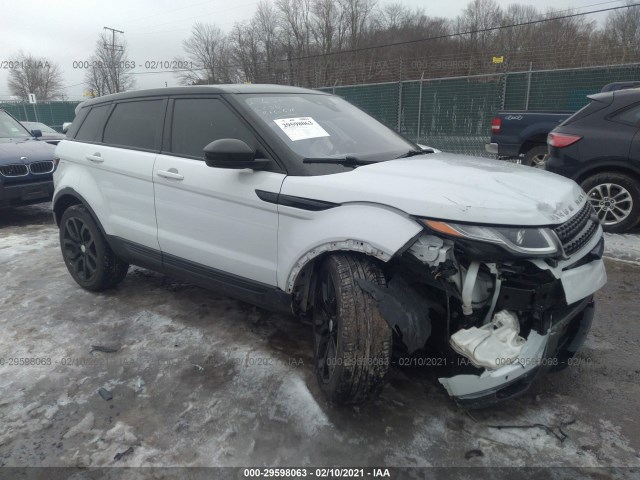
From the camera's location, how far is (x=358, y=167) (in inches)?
101

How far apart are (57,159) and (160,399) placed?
290 centimetres

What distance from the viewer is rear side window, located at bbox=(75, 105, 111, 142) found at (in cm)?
397

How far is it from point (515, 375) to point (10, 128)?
8.98m

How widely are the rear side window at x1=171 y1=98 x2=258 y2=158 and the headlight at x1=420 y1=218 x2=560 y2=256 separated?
1372mm

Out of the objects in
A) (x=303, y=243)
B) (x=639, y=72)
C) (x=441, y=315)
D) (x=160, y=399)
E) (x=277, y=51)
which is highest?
(x=277, y=51)

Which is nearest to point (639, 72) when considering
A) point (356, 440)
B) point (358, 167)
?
point (358, 167)

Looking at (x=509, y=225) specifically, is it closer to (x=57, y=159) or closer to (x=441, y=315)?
(x=441, y=315)

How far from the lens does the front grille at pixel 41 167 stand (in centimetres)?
692

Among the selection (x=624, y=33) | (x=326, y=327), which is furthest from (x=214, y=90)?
(x=624, y=33)

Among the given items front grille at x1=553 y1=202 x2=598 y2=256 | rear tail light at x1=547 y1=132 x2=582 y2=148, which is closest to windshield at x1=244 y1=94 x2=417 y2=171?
front grille at x1=553 y1=202 x2=598 y2=256

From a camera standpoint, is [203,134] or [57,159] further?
[57,159]

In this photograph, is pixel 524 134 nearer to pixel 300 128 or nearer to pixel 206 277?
pixel 300 128

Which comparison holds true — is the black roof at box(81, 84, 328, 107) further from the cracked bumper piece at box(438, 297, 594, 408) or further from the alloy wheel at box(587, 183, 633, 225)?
the alloy wheel at box(587, 183, 633, 225)

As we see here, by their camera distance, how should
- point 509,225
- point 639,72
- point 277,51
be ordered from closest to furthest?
point 509,225, point 639,72, point 277,51
